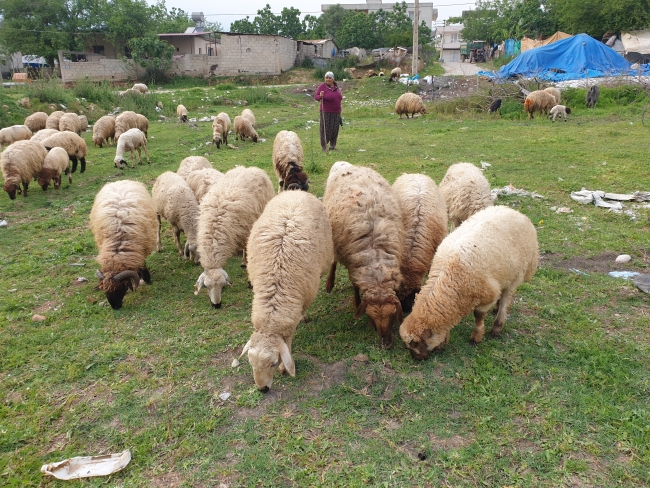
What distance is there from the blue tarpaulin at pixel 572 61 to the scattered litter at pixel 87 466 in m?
29.9

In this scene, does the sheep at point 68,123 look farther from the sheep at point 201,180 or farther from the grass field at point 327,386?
the sheep at point 201,180

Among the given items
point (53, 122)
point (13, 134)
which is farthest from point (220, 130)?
point (13, 134)

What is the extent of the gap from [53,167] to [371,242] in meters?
9.97

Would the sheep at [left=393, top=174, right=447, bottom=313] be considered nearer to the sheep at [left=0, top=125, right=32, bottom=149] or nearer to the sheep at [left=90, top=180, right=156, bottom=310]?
the sheep at [left=90, top=180, right=156, bottom=310]

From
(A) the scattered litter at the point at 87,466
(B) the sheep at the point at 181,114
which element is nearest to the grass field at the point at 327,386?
(A) the scattered litter at the point at 87,466

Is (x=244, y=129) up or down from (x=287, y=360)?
up

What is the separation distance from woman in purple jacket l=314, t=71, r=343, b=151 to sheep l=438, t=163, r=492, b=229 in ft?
23.4

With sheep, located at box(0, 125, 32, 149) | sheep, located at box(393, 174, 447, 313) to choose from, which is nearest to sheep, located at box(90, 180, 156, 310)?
sheep, located at box(393, 174, 447, 313)

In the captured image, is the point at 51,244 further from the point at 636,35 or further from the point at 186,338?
the point at 636,35

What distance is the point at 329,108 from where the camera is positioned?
13297 mm

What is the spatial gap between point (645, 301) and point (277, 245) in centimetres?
470

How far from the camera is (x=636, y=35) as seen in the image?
31625 mm

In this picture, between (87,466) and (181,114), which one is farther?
(181,114)

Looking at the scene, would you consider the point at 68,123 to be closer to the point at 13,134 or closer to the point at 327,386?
the point at 13,134
